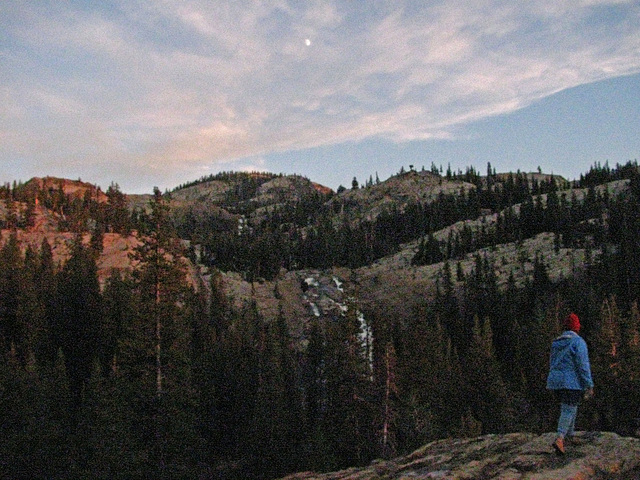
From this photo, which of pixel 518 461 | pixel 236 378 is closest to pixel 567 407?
pixel 518 461

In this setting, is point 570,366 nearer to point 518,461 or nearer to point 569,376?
point 569,376

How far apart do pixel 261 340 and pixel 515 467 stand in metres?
59.6

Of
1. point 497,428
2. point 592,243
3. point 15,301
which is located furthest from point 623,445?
point 592,243

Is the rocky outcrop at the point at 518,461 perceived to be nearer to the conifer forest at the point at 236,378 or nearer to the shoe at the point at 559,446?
the shoe at the point at 559,446

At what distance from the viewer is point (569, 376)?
31.7ft

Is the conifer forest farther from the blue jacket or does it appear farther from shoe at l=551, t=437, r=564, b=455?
the blue jacket

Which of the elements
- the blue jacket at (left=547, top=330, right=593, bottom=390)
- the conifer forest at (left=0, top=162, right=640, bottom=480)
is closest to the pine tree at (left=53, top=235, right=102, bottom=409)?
the conifer forest at (left=0, top=162, right=640, bottom=480)

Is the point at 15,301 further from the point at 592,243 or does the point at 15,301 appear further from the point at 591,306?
the point at 592,243

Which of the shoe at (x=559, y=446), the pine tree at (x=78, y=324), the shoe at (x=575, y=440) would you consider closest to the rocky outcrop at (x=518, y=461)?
the shoe at (x=575, y=440)

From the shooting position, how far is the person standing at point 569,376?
9.55 m

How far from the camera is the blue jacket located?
955cm

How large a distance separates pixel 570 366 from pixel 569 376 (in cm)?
22

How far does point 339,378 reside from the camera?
39781mm

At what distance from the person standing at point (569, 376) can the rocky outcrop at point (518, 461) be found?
1.82 feet
